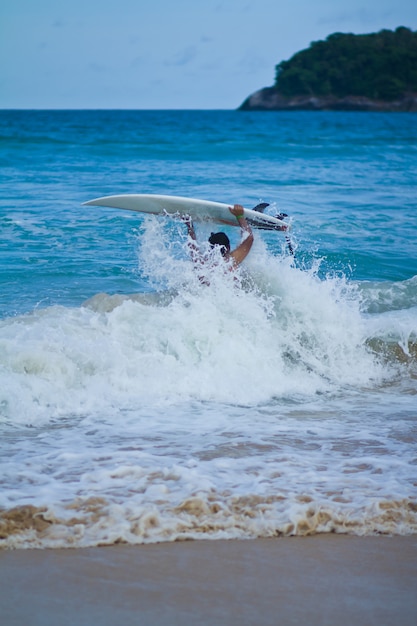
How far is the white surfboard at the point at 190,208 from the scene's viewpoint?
783 cm

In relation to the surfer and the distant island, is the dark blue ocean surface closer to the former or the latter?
the surfer

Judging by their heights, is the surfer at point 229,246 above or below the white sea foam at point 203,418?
above

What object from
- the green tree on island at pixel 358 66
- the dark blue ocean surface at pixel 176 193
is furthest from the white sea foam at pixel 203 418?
the green tree on island at pixel 358 66

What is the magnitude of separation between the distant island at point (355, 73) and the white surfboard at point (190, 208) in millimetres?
94258

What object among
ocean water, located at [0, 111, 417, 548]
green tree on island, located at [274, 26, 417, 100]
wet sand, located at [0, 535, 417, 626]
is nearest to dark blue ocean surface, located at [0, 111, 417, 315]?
ocean water, located at [0, 111, 417, 548]

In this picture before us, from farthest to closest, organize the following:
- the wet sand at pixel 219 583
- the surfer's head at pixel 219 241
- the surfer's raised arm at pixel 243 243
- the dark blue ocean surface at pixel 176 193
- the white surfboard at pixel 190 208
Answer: the dark blue ocean surface at pixel 176 193 < the white surfboard at pixel 190 208 < the surfer's raised arm at pixel 243 243 < the surfer's head at pixel 219 241 < the wet sand at pixel 219 583

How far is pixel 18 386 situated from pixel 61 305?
10.3 ft

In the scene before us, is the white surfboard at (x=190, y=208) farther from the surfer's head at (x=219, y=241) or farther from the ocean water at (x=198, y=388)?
the surfer's head at (x=219, y=241)

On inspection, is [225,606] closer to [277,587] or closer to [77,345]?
[277,587]

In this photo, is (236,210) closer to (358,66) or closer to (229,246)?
(229,246)

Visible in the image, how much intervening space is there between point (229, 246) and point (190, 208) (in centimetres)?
69

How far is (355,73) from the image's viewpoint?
99688 millimetres

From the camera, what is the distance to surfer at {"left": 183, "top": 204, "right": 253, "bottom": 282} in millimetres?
7492

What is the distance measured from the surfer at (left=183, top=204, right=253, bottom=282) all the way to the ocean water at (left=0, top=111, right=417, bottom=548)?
8.5 inches
